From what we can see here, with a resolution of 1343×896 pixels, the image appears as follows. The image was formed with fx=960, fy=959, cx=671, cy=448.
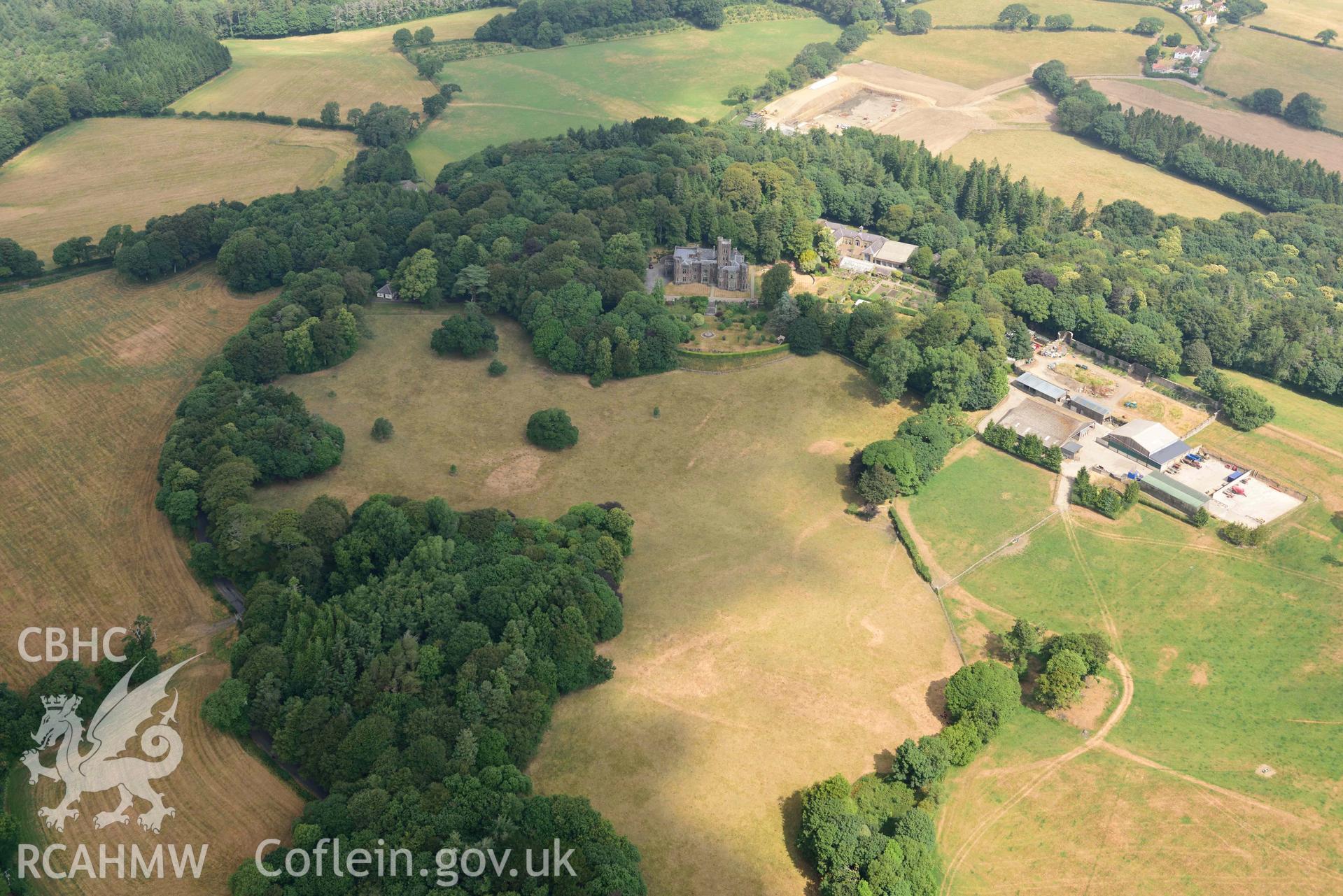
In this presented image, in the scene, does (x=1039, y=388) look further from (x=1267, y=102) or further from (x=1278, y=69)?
(x=1278, y=69)

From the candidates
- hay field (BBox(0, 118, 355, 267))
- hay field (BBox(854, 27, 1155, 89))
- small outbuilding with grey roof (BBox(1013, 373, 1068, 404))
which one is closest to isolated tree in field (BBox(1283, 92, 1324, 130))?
hay field (BBox(854, 27, 1155, 89))

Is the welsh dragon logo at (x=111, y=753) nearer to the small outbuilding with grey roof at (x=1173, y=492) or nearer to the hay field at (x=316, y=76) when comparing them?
the small outbuilding with grey roof at (x=1173, y=492)

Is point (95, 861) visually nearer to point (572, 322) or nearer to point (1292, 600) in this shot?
point (572, 322)

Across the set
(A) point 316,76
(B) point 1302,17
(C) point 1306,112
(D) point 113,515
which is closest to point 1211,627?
(D) point 113,515

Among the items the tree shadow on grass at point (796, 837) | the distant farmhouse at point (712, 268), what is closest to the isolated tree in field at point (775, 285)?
the distant farmhouse at point (712, 268)

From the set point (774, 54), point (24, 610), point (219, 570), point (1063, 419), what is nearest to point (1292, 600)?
point (1063, 419)

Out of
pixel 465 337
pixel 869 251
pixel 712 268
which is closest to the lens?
pixel 465 337

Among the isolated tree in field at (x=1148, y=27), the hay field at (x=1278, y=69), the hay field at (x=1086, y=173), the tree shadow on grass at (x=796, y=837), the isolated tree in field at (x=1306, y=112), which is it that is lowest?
the tree shadow on grass at (x=796, y=837)
